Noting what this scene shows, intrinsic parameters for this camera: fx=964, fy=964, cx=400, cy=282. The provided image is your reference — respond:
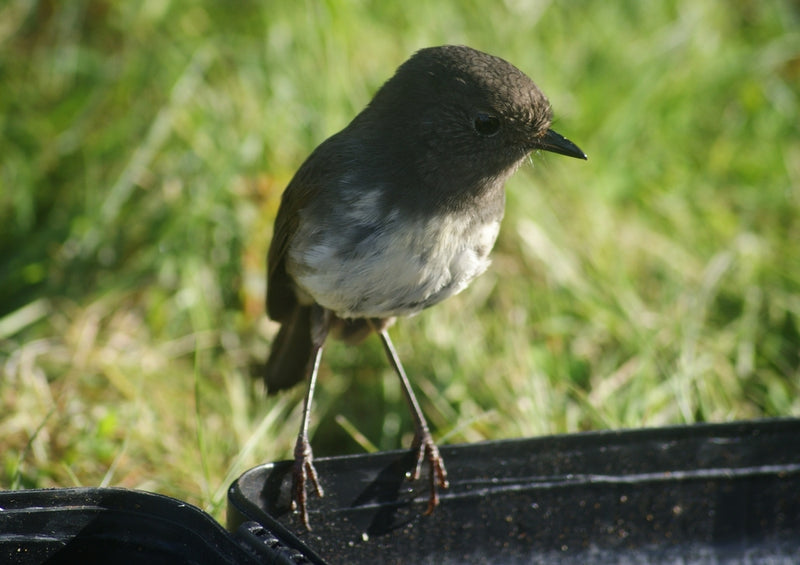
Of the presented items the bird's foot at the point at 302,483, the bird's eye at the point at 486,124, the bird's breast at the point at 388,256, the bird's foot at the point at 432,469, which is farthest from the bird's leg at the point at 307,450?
the bird's eye at the point at 486,124

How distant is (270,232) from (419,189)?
1738mm

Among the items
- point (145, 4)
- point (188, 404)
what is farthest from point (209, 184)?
point (145, 4)

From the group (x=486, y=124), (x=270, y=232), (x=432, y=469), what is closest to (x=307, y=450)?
(x=432, y=469)

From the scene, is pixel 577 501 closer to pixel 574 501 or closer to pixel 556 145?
pixel 574 501

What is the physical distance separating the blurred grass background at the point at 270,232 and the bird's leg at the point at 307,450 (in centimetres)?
32

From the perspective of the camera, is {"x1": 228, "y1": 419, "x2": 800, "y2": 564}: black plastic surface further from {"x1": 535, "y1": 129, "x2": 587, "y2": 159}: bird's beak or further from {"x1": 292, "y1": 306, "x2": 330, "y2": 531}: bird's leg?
{"x1": 535, "y1": 129, "x2": 587, "y2": 159}: bird's beak

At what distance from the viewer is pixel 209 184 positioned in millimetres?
4430

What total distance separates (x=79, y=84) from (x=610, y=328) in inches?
120

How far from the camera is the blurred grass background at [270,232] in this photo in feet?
12.4

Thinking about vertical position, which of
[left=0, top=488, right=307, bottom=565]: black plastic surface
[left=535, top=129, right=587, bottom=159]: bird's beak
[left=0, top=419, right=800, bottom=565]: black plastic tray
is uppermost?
[left=535, top=129, right=587, bottom=159]: bird's beak

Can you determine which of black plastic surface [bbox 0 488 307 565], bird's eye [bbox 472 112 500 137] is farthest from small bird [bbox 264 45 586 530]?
black plastic surface [bbox 0 488 307 565]

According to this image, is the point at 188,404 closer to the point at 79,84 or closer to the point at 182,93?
the point at 182,93

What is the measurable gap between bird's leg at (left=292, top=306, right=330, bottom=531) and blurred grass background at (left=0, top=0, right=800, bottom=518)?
32cm

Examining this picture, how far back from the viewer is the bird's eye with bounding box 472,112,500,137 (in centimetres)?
287
